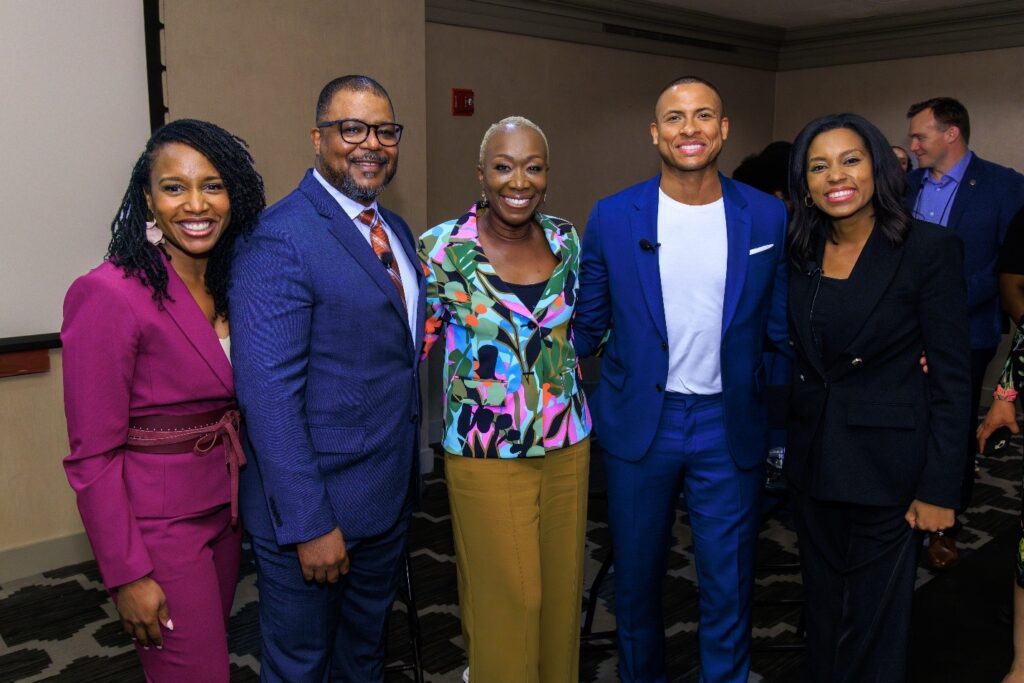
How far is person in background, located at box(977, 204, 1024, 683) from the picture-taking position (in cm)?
233

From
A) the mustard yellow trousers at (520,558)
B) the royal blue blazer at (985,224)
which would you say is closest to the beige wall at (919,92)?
the royal blue blazer at (985,224)

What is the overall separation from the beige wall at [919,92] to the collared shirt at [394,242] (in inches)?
232

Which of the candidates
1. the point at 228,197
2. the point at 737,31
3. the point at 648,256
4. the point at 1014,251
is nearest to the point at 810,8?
the point at 737,31

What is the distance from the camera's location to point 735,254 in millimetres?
2158

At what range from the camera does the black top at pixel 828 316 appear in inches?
80.2

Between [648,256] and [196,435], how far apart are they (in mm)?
1173

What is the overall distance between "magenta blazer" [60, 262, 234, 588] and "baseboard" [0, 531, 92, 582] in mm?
2397

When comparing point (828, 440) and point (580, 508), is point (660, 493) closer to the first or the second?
point (580, 508)

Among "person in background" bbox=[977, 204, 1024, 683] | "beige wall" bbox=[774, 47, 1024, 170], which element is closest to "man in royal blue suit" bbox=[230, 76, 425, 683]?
"person in background" bbox=[977, 204, 1024, 683]

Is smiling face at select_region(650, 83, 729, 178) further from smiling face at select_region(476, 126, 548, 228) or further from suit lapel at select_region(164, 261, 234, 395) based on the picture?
suit lapel at select_region(164, 261, 234, 395)

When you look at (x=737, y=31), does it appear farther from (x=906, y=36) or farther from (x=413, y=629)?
(x=413, y=629)

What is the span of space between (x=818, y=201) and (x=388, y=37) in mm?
2828

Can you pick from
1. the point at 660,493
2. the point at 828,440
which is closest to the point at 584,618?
the point at 660,493

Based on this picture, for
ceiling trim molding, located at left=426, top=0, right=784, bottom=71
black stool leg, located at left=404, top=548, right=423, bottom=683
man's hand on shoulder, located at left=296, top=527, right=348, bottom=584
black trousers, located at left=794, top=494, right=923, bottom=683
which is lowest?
black stool leg, located at left=404, top=548, right=423, bottom=683
